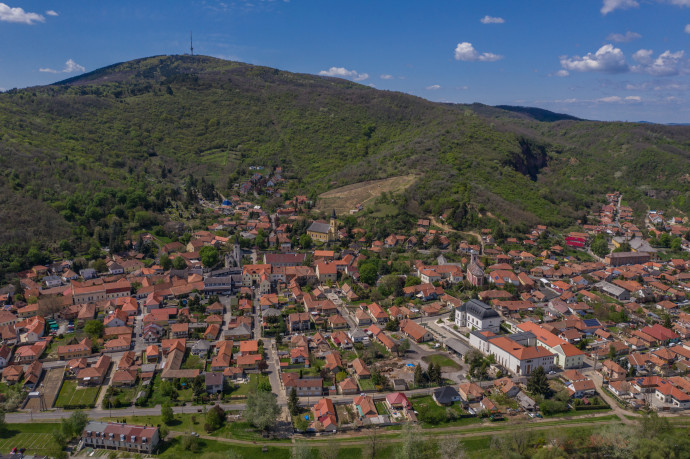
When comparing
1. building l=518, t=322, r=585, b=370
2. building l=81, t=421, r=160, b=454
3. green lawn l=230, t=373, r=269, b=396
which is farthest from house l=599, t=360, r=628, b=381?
building l=81, t=421, r=160, b=454

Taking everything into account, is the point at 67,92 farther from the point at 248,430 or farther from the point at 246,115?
the point at 248,430

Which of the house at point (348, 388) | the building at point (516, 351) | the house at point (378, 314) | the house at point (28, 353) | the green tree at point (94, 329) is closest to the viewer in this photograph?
the house at point (348, 388)

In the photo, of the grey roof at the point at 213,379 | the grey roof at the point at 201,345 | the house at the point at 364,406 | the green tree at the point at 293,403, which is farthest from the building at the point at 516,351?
the grey roof at the point at 201,345

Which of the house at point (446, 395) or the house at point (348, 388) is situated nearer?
the house at point (446, 395)

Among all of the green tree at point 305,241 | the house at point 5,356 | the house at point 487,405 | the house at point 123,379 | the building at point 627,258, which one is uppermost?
the green tree at point 305,241

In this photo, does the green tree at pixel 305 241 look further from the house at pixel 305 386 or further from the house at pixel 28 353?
the house at pixel 28 353

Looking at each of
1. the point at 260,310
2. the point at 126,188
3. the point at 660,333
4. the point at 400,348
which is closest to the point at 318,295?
the point at 260,310

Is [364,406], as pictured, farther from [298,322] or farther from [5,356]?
[5,356]
